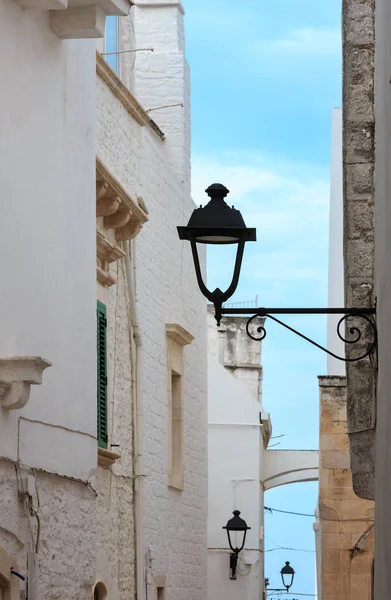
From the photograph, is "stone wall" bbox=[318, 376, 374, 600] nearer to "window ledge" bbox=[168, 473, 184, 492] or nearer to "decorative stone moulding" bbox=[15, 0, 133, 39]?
"window ledge" bbox=[168, 473, 184, 492]

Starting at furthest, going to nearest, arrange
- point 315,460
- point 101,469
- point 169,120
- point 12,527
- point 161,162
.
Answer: point 315,460 < point 169,120 < point 161,162 < point 101,469 < point 12,527

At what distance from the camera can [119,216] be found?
1444 centimetres

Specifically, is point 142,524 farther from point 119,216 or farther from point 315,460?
point 315,460

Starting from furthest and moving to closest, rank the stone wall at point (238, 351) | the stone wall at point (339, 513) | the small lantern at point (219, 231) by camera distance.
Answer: the stone wall at point (238, 351)
the stone wall at point (339, 513)
the small lantern at point (219, 231)

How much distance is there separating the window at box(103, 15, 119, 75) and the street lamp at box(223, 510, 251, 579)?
31.8ft

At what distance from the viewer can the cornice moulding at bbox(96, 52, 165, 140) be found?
47.4 ft

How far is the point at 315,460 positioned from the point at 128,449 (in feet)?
54.1

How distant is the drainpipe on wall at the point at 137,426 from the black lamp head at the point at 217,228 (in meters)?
8.02

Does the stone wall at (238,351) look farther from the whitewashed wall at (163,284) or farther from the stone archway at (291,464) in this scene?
the whitewashed wall at (163,284)

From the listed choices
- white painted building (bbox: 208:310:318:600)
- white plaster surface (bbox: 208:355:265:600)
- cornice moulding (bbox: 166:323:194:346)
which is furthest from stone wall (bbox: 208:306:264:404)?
cornice moulding (bbox: 166:323:194:346)

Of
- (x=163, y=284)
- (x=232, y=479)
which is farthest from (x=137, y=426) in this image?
(x=232, y=479)

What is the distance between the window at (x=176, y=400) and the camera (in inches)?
701

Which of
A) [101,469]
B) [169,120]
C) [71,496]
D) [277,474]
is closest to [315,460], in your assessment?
[277,474]

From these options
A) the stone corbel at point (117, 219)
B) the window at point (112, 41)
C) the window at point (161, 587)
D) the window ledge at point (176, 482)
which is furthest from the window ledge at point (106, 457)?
the window at point (112, 41)
